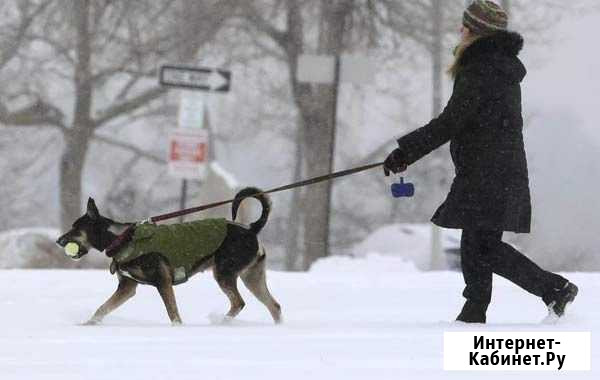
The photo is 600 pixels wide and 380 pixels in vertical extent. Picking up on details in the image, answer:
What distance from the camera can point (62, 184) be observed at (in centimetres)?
2567

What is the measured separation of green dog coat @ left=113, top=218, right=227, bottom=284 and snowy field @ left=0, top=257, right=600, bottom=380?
1.17 ft

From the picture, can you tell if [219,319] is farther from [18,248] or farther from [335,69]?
[18,248]

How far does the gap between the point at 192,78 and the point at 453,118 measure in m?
9.60

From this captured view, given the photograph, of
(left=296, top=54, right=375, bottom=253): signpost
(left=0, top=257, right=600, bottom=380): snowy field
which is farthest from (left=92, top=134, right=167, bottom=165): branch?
(left=0, top=257, right=600, bottom=380): snowy field

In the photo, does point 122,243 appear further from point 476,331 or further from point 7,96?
point 7,96

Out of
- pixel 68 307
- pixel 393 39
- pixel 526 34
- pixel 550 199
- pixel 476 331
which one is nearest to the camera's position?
pixel 476 331

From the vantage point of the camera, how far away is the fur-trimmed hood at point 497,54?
6.34 metres

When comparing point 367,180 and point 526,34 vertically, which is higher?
point 526,34

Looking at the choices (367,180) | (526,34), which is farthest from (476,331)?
(367,180)

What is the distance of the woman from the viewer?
632cm

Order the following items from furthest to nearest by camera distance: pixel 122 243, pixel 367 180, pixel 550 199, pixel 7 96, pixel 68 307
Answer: pixel 367 180 → pixel 550 199 → pixel 7 96 → pixel 68 307 → pixel 122 243

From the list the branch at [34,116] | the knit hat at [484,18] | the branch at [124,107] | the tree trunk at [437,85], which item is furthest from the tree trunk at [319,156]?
the knit hat at [484,18]

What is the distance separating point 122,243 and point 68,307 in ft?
6.13

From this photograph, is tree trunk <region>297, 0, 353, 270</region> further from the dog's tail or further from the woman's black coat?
the woman's black coat
